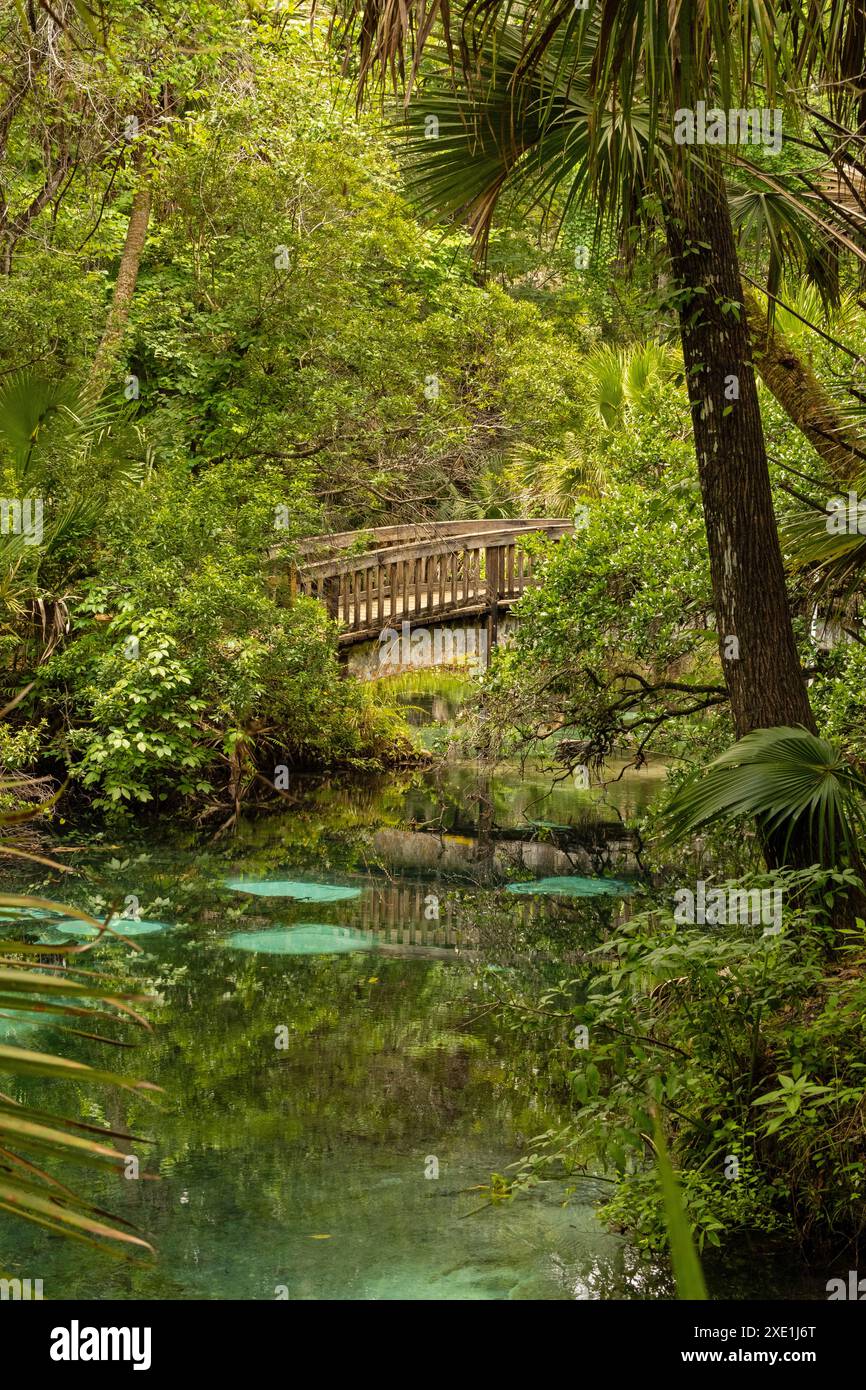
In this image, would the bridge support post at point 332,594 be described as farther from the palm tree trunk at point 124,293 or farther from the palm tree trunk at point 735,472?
the palm tree trunk at point 735,472

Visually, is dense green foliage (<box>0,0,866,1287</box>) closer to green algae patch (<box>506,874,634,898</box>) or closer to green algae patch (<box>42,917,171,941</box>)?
green algae patch (<box>506,874,634,898</box>)

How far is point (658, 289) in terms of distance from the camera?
220 inches

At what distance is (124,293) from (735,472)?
11.4 metres

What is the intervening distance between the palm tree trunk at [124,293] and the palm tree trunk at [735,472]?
358 inches

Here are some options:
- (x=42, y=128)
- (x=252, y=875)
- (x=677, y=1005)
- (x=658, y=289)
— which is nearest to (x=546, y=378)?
(x=42, y=128)

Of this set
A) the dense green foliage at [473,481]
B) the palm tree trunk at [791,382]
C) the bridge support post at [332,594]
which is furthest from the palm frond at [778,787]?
the bridge support post at [332,594]

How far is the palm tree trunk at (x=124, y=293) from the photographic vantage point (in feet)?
45.1

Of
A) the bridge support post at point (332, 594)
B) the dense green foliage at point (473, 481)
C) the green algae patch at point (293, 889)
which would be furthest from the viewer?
the bridge support post at point (332, 594)

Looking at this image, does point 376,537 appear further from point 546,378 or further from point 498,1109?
point 498,1109

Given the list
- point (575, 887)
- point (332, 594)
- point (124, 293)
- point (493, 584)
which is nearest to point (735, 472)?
point (575, 887)

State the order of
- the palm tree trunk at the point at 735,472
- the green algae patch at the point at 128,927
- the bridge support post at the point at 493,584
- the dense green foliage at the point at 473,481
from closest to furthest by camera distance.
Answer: the dense green foliage at the point at 473,481, the palm tree trunk at the point at 735,472, the green algae patch at the point at 128,927, the bridge support post at the point at 493,584

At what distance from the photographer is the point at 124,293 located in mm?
15102

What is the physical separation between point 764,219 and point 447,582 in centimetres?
1136

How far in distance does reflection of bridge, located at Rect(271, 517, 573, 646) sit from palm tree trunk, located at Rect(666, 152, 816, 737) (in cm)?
959
